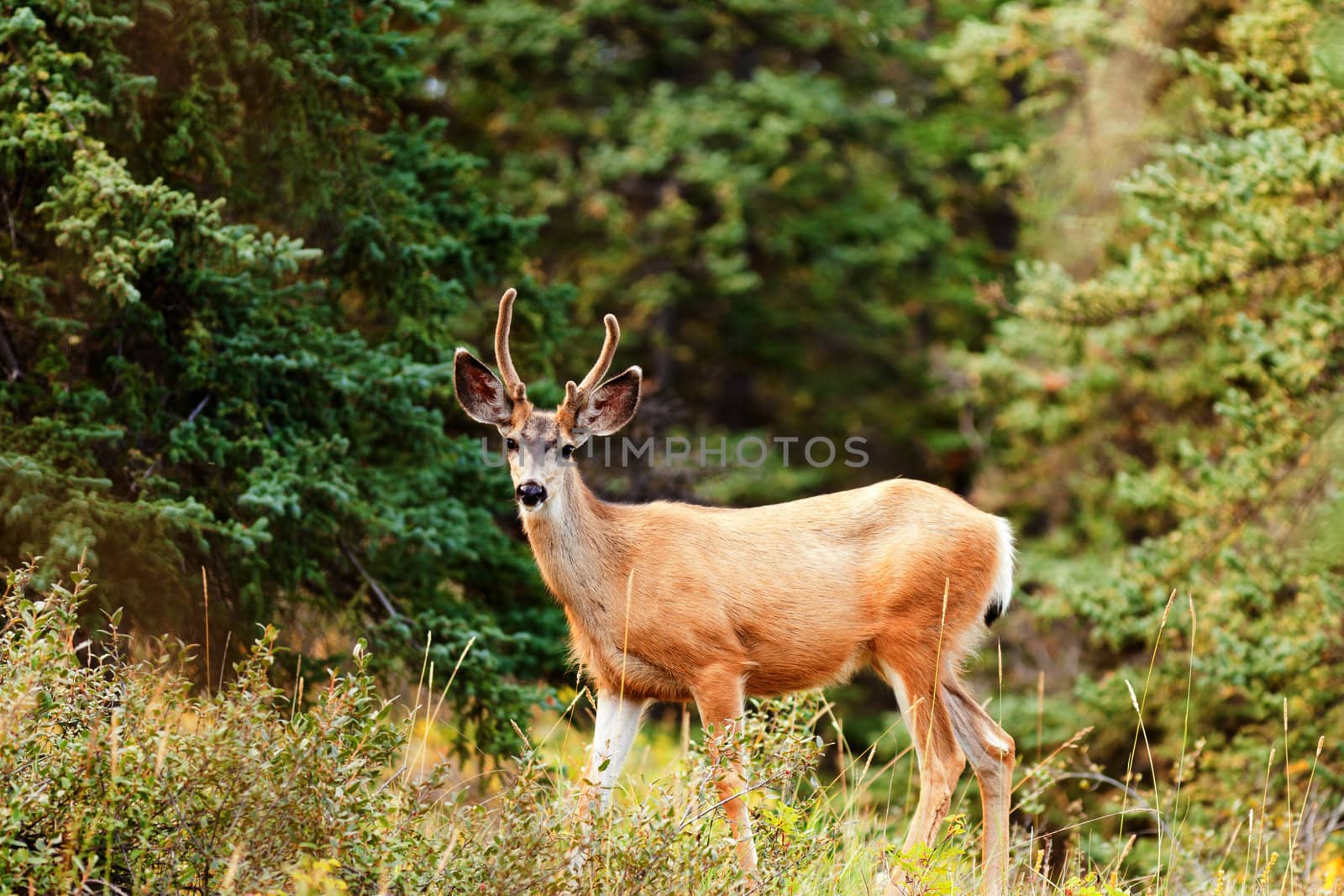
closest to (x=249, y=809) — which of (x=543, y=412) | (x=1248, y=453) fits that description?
(x=543, y=412)

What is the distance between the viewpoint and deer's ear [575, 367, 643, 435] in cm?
670

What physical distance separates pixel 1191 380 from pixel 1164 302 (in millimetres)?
3639

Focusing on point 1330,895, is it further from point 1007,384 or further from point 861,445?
point 861,445

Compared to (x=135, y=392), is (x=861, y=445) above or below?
below

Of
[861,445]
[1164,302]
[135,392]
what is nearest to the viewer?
[135,392]

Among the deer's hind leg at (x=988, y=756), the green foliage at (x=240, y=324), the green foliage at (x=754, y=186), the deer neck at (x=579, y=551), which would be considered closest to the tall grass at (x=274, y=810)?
the deer's hind leg at (x=988, y=756)

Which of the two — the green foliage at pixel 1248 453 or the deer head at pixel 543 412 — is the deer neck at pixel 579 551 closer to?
the deer head at pixel 543 412

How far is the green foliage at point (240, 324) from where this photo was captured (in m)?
6.68

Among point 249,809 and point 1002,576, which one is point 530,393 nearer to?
point 1002,576

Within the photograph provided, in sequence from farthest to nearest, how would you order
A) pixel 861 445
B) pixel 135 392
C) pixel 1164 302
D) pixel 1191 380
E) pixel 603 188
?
pixel 861 445 < pixel 603 188 < pixel 1191 380 < pixel 1164 302 < pixel 135 392

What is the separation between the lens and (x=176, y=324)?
753 centimetres

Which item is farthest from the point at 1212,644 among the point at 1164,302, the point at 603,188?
the point at 603,188

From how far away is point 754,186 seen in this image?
17.8 meters

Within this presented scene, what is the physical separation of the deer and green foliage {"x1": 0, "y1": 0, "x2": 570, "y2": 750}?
1.33 meters
